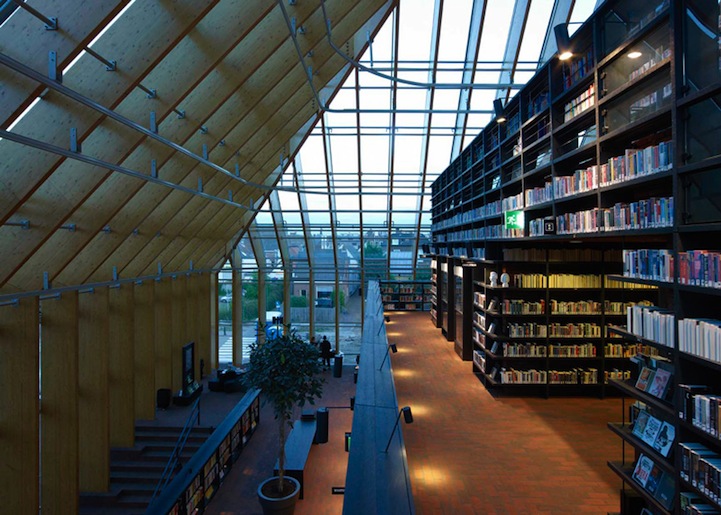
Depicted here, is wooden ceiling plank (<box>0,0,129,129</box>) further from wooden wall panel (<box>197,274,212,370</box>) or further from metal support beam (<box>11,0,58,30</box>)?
wooden wall panel (<box>197,274,212,370</box>)

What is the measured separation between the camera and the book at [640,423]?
3447 millimetres

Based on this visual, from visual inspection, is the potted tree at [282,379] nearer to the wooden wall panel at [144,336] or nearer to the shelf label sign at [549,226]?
the wooden wall panel at [144,336]

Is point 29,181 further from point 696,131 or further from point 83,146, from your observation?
point 696,131

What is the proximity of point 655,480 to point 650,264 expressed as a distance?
5.09ft

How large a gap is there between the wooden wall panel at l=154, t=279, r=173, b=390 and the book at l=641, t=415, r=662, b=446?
11277mm

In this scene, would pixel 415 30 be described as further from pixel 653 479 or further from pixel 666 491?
pixel 666 491

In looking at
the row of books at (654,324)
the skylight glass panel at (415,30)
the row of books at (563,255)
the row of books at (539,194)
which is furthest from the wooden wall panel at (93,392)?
the skylight glass panel at (415,30)

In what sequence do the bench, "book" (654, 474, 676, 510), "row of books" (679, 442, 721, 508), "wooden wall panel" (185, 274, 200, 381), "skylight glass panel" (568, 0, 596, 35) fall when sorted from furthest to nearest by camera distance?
"wooden wall panel" (185, 274, 200, 381) → "skylight glass panel" (568, 0, 596, 35) → the bench → "book" (654, 474, 676, 510) → "row of books" (679, 442, 721, 508)

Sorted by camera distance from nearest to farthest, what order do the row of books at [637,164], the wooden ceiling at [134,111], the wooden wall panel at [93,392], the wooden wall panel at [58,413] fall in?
the row of books at [637,164], the wooden ceiling at [134,111], the wooden wall panel at [58,413], the wooden wall panel at [93,392]

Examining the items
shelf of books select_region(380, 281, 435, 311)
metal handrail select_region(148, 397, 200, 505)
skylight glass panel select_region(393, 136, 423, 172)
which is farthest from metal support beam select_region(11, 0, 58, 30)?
shelf of books select_region(380, 281, 435, 311)

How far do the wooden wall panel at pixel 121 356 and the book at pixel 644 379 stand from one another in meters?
9.52

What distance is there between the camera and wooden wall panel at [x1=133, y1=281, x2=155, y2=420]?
36.2ft

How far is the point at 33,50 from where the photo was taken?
3.55m

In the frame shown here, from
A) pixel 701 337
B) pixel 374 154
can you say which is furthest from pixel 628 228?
pixel 374 154
